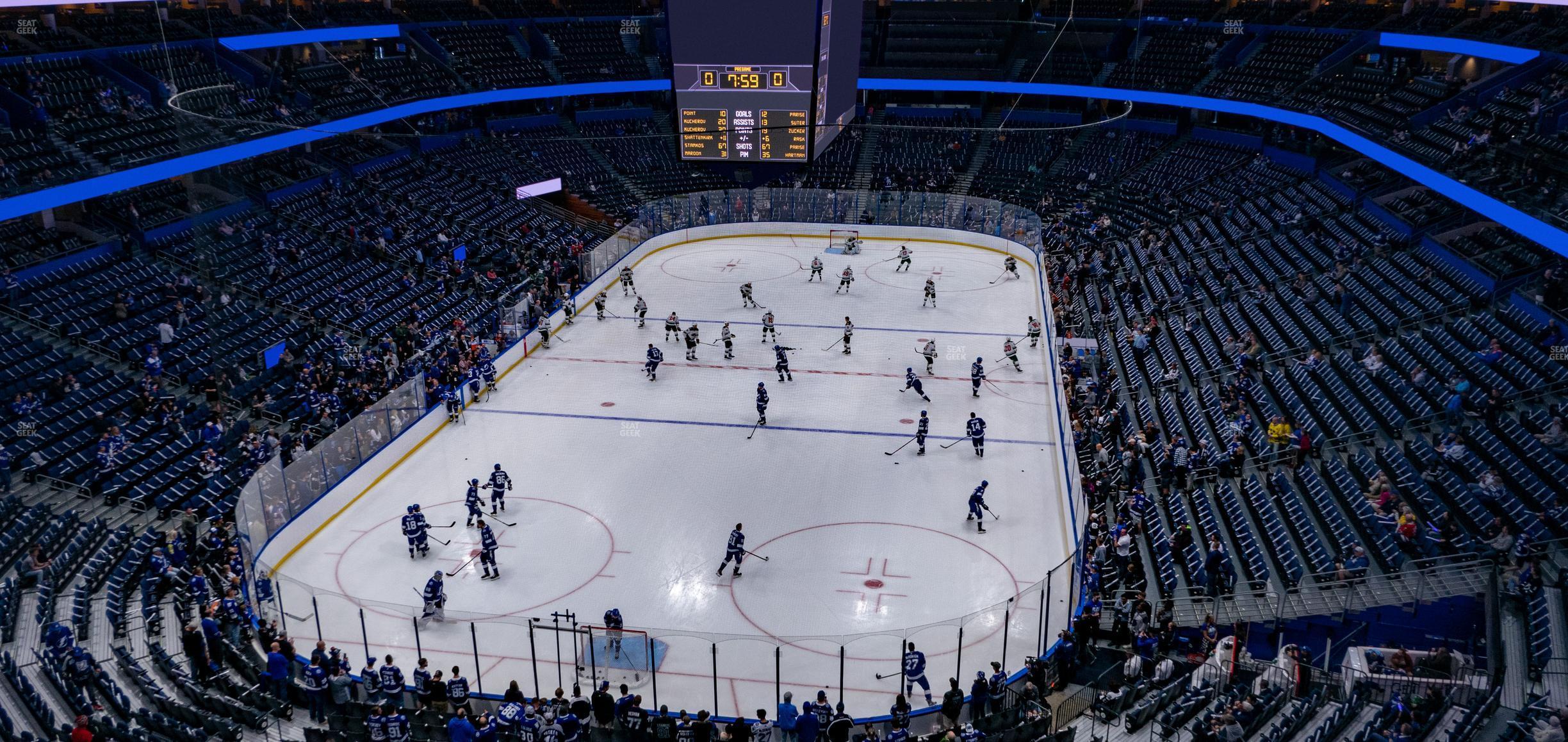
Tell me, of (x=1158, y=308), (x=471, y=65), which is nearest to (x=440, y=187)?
(x=471, y=65)

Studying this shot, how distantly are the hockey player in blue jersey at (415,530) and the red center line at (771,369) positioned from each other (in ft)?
34.0

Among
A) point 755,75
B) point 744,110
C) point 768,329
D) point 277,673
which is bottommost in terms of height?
point 768,329

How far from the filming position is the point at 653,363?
26.9 m

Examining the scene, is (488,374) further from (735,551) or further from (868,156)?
(868,156)

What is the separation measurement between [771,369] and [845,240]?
14.2 m

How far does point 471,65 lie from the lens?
147 ft

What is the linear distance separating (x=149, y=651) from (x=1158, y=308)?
23.6 meters

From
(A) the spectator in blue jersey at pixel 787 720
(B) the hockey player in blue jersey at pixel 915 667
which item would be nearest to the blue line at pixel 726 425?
(B) the hockey player in blue jersey at pixel 915 667

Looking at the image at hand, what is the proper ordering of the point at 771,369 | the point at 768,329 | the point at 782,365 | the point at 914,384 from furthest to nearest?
the point at 768,329, the point at 771,369, the point at 782,365, the point at 914,384

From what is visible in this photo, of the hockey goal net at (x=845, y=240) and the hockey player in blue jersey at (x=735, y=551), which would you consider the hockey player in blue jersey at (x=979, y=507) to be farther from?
the hockey goal net at (x=845, y=240)

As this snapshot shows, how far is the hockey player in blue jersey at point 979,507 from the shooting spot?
19216mm

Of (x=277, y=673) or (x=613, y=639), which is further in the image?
(x=613, y=639)

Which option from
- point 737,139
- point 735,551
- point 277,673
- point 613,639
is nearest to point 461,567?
point 277,673

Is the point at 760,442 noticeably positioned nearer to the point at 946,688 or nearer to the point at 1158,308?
the point at 946,688
